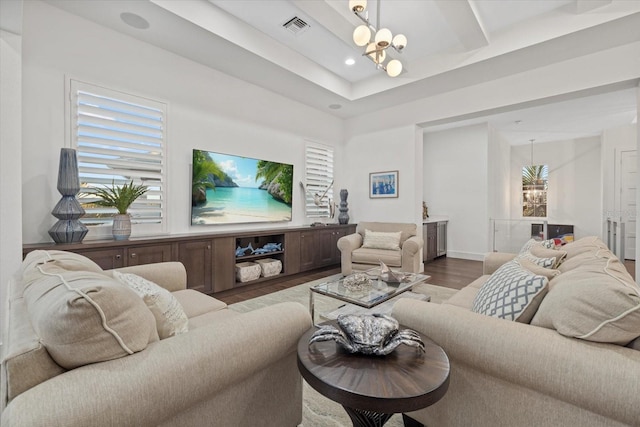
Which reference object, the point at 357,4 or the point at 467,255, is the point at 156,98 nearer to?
the point at 357,4

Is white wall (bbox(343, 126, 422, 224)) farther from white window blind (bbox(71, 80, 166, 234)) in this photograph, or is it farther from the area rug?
white window blind (bbox(71, 80, 166, 234))

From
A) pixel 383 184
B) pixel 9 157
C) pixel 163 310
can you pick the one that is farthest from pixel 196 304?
pixel 383 184

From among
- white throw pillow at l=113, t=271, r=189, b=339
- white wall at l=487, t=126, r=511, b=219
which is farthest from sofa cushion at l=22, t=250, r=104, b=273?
white wall at l=487, t=126, r=511, b=219

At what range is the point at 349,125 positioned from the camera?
5.84m

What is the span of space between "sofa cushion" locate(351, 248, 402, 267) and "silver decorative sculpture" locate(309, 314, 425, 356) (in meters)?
2.88

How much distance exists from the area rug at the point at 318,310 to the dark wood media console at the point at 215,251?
1.48ft

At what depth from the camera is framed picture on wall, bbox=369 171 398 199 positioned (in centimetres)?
515

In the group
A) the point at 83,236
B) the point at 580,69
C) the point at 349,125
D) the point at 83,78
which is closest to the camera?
the point at 83,236

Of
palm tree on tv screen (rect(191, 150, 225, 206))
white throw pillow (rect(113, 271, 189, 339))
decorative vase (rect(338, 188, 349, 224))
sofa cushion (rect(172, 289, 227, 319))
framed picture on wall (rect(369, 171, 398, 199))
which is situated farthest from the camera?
decorative vase (rect(338, 188, 349, 224))

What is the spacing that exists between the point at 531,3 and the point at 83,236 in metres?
5.04

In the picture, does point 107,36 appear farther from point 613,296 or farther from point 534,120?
point 534,120

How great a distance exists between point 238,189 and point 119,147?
4.73ft

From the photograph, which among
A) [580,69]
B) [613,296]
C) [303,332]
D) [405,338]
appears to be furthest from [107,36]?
[580,69]

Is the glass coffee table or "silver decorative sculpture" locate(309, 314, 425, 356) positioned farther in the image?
the glass coffee table
